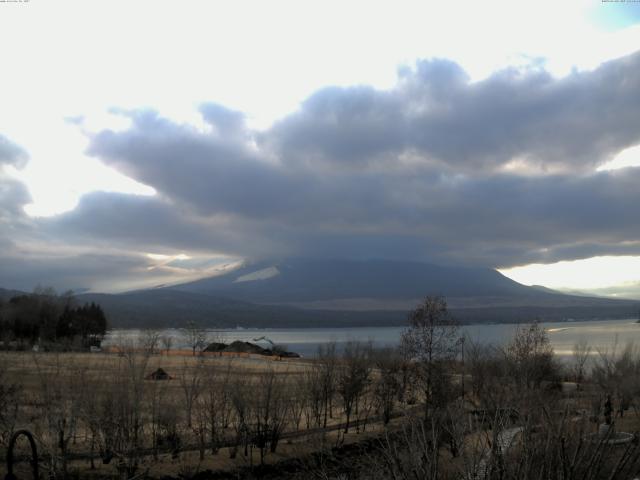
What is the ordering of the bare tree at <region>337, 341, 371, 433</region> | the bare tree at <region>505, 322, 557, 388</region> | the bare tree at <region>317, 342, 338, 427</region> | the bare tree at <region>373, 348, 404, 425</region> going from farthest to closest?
the bare tree at <region>373, 348, 404, 425</region>, the bare tree at <region>337, 341, 371, 433</region>, the bare tree at <region>317, 342, 338, 427</region>, the bare tree at <region>505, 322, 557, 388</region>

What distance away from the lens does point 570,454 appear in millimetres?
8781

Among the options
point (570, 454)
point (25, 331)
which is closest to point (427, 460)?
point (570, 454)

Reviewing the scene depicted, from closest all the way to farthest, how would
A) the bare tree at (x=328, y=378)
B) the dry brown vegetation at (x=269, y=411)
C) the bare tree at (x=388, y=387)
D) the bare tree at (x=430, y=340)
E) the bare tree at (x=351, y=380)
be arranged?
the dry brown vegetation at (x=269, y=411), the bare tree at (x=430, y=340), the bare tree at (x=328, y=378), the bare tree at (x=351, y=380), the bare tree at (x=388, y=387)

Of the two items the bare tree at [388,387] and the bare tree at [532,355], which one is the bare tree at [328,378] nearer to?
the bare tree at [388,387]

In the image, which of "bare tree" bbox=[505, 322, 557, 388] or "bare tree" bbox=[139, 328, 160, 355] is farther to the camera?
"bare tree" bbox=[139, 328, 160, 355]

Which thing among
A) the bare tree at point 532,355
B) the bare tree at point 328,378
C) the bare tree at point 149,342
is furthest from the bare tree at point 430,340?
the bare tree at point 149,342

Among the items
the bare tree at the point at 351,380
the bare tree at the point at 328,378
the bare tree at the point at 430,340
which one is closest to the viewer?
the bare tree at the point at 430,340

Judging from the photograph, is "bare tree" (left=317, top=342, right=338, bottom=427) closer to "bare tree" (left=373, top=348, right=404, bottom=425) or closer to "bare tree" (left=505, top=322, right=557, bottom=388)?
"bare tree" (left=373, top=348, right=404, bottom=425)

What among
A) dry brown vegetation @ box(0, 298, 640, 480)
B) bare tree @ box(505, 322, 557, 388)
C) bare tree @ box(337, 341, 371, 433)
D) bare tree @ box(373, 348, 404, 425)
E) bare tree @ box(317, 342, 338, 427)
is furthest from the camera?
bare tree @ box(373, 348, 404, 425)

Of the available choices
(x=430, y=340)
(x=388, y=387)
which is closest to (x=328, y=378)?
(x=388, y=387)

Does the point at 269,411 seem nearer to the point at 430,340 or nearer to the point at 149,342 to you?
the point at 430,340

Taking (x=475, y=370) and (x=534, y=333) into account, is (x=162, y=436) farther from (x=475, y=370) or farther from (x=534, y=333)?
(x=534, y=333)

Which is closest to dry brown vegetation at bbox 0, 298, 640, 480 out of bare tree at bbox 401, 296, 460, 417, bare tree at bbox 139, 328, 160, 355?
bare tree at bbox 401, 296, 460, 417

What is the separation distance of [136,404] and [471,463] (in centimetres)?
2143
